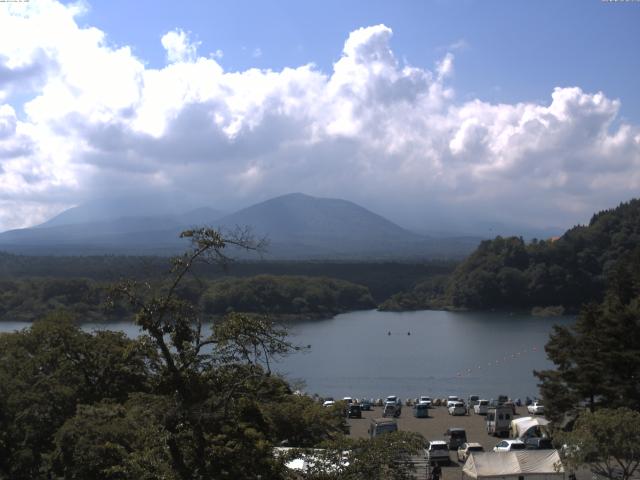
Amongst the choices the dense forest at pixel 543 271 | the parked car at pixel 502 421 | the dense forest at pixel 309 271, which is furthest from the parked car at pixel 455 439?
the dense forest at pixel 309 271

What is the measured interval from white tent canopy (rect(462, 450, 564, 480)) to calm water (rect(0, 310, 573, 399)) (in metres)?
9.72

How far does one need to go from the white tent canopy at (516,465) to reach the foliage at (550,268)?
5275 cm

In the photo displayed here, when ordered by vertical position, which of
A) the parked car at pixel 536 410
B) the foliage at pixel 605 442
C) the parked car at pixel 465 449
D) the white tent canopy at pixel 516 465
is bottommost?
the parked car at pixel 536 410

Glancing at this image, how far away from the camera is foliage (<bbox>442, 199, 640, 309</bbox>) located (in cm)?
6197

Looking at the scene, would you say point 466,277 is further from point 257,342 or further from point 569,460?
point 257,342

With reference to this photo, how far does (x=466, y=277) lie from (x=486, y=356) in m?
31.2

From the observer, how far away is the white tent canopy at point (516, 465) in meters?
9.68

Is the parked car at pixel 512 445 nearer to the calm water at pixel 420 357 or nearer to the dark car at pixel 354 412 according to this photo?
the dark car at pixel 354 412

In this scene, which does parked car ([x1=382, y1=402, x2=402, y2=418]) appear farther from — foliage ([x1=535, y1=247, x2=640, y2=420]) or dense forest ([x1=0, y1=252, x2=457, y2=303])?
dense forest ([x1=0, y1=252, x2=457, y2=303])

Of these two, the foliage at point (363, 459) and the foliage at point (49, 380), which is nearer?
the foliage at point (363, 459)

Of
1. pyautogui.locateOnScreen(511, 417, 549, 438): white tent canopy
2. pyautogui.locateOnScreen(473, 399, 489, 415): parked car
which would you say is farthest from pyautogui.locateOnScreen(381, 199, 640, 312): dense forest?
pyautogui.locateOnScreen(511, 417, 549, 438): white tent canopy

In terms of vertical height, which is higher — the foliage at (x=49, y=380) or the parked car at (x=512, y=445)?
the foliage at (x=49, y=380)

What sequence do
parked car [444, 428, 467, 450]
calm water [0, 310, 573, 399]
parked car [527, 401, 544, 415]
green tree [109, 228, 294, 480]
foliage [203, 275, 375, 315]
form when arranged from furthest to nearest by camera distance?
foliage [203, 275, 375, 315], calm water [0, 310, 573, 399], parked car [527, 401, 544, 415], parked car [444, 428, 467, 450], green tree [109, 228, 294, 480]

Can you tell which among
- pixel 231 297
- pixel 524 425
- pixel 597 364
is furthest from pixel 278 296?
pixel 597 364
